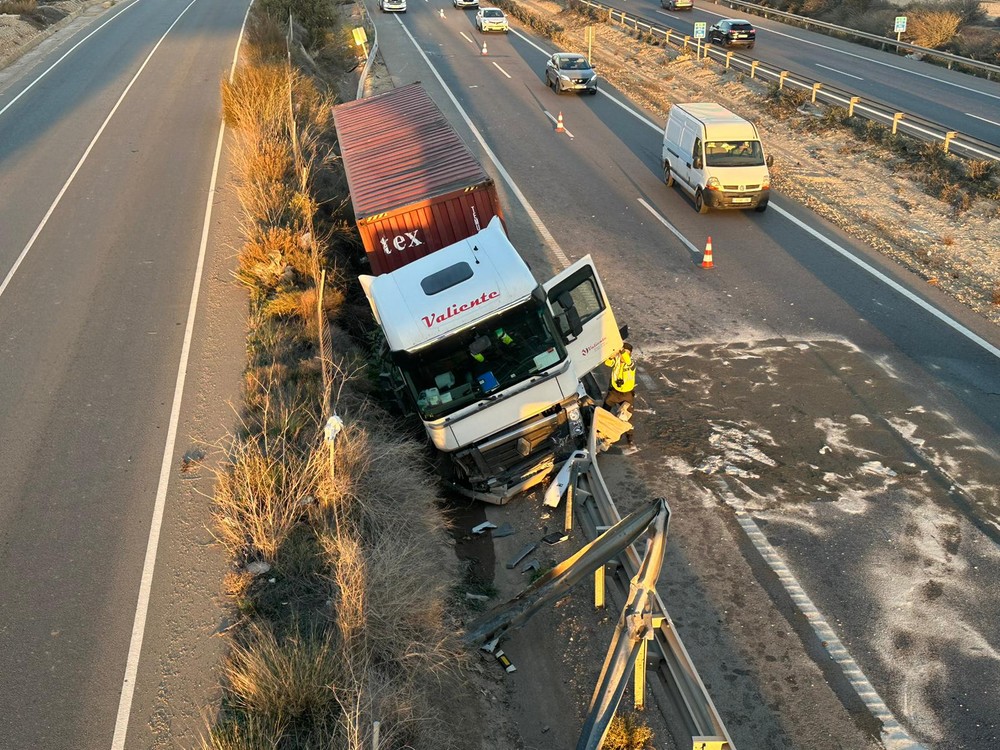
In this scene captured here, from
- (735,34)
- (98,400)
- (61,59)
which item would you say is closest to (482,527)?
(98,400)

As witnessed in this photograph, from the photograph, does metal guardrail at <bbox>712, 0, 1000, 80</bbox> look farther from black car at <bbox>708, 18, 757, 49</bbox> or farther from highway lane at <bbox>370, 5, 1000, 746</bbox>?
highway lane at <bbox>370, 5, 1000, 746</bbox>

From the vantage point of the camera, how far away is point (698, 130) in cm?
1989

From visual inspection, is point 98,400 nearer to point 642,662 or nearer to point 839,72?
point 642,662

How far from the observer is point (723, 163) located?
19688 millimetres

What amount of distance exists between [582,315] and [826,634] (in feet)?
Answer: 16.6

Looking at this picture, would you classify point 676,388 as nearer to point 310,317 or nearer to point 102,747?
point 310,317

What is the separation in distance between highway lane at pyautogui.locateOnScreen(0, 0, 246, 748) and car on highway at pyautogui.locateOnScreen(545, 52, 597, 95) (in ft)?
41.1

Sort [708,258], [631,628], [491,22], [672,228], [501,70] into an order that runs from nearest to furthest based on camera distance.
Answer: [631,628] → [708,258] → [672,228] → [501,70] → [491,22]

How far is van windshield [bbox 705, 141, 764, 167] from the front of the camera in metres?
19.7

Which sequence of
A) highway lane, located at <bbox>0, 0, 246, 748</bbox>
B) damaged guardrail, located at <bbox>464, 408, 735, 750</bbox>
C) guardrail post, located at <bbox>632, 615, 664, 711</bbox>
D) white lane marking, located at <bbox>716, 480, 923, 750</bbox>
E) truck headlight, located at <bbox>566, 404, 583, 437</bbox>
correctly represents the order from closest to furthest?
damaged guardrail, located at <bbox>464, 408, 735, 750</bbox> < guardrail post, located at <bbox>632, 615, 664, 711</bbox> < white lane marking, located at <bbox>716, 480, 923, 750</bbox> < highway lane, located at <bbox>0, 0, 246, 748</bbox> < truck headlight, located at <bbox>566, 404, 583, 437</bbox>

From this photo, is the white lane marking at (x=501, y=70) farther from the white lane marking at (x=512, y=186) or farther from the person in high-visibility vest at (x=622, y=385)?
the person in high-visibility vest at (x=622, y=385)

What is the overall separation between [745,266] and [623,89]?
18.1 meters

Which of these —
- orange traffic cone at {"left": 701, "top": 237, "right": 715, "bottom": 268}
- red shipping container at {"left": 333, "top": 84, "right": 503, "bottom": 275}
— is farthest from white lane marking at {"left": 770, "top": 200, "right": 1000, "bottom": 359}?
red shipping container at {"left": 333, "top": 84, "right": 503, "bottom": 275}

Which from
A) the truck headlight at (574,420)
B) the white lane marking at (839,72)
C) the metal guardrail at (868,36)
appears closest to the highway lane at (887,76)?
the white lane marking at (839,72)
